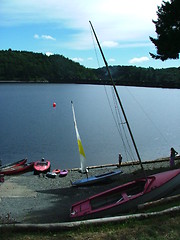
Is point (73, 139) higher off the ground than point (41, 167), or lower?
lower

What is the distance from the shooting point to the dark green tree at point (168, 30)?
70.0 feet

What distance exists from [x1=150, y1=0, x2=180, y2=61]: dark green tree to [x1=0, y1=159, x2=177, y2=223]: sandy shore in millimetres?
8853

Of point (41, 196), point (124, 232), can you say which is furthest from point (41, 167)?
point (124, 232)

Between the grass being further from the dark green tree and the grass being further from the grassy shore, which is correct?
the dark green tree

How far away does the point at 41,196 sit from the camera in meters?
21.1

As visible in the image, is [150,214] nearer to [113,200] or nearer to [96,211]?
[96,211]

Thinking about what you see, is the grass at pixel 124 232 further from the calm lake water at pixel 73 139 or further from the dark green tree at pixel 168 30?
the calm lake water at pixel 73 139

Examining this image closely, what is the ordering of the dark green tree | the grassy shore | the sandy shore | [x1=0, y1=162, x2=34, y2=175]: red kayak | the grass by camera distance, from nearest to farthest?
the grass
the grassy shore
the sandy shore
the dark green tree
[x1=0, y1=162, x2=34, y2=175]: red kayak

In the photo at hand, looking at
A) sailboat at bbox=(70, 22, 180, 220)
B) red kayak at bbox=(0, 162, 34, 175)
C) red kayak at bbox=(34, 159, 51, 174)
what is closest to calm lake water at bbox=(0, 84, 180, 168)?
red kayak at bbox=(34, 159, 51, 174)

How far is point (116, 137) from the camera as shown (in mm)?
57656

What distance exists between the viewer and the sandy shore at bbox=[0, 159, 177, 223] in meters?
15.5

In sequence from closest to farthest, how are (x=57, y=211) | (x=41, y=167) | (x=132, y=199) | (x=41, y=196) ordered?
(x=132, y=199) → (x=57, y=211) → (x=41, y=196) → (x=41, y=167)

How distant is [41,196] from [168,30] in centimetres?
1489

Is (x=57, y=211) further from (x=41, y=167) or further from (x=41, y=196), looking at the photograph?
(x=41, y=167)
